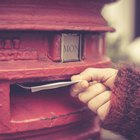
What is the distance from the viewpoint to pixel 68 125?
140 cm

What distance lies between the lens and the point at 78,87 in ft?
4.26

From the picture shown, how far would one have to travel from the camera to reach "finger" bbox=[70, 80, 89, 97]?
4.15 ft

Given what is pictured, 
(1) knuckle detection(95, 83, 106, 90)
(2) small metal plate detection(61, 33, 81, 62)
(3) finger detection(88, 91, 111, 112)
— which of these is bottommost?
(3) finger detection(88, 91, 111, 112)

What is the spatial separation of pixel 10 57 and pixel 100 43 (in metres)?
0.59

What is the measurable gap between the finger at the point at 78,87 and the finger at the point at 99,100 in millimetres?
73

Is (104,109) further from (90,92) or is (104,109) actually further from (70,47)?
(70,47)

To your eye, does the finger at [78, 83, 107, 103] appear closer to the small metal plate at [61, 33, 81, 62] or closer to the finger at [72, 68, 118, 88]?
the finger at [72, 68, 118, 88]

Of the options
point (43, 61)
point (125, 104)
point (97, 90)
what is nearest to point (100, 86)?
point (97, 90)

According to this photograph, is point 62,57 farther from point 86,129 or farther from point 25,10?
point 86,129

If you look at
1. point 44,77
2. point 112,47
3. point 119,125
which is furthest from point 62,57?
point 112,47

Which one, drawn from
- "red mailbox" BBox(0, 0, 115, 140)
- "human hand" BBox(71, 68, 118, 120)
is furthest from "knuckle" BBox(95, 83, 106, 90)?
"red mailbox" BBox(0, 0, 115, 140)

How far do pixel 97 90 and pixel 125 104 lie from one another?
15cm

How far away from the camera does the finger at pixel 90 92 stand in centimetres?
134

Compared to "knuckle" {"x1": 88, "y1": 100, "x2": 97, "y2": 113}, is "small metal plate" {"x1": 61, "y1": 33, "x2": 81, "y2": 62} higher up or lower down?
higher up
